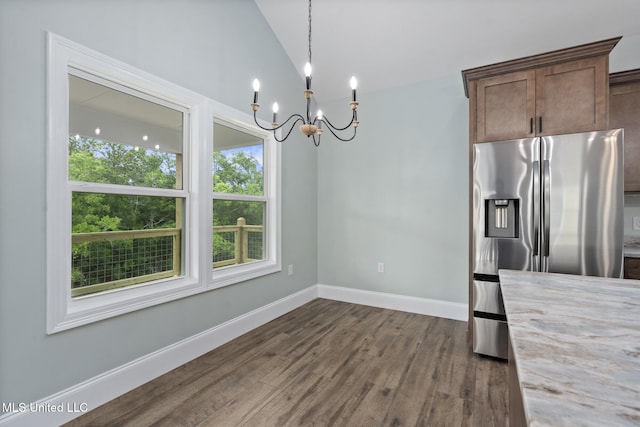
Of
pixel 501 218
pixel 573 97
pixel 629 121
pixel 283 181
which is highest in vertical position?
pixel 573 97

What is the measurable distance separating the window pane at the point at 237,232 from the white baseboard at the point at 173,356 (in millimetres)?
580

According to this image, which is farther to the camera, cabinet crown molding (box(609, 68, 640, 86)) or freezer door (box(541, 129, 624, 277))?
cabinet crown molding (box(609, 68, 640, 86))

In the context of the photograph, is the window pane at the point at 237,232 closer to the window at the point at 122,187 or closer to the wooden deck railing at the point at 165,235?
the wooden deck railing at the point at 165,235

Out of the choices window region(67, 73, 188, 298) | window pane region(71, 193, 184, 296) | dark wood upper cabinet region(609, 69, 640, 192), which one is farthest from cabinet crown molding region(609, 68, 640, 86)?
window pane region(71, 193, 184, 296)

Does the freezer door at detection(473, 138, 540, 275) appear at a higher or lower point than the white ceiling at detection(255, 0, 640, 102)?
lower

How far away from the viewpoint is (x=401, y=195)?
3.57 m

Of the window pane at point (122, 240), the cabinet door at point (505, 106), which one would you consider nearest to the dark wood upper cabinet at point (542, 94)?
the cabinet door at point (505, 106)

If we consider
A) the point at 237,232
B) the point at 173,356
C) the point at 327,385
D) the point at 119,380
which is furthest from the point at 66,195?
the point at 327,385

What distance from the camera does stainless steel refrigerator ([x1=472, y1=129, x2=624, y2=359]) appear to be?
6.96 ft

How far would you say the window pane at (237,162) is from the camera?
9.19 ft

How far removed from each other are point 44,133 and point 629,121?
4254 millimetres

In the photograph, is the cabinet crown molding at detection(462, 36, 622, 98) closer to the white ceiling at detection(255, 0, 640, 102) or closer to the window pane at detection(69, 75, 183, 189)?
the white ceiling at detection(255, 0, 640, 102)

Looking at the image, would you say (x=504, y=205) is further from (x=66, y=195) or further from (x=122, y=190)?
(x=66, y=195)

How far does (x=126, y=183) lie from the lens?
2.11m
